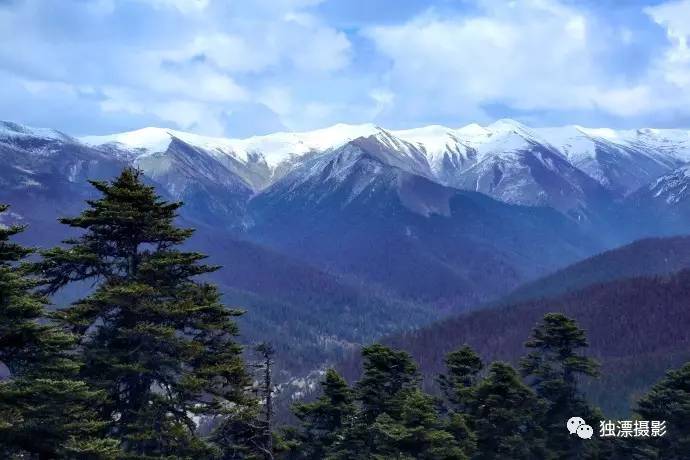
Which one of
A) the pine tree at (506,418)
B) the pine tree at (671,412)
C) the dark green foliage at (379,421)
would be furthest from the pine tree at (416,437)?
the pine tree at (671,412)

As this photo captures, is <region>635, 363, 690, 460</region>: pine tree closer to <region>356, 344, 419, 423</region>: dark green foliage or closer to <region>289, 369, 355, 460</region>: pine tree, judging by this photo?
<region>356, 344, 419, 423</region>: dark green foliage

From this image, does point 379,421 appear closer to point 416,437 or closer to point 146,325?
point 416,437

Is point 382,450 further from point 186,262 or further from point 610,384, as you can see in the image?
point 610,384

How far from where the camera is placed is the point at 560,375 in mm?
49250

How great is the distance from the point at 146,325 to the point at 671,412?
34469 mm

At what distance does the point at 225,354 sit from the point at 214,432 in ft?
13.0

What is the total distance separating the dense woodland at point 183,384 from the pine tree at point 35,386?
60 millimetres

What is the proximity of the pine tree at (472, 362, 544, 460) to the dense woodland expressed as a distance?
0.09 meters

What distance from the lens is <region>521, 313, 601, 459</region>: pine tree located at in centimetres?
4809

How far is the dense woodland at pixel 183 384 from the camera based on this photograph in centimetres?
2669

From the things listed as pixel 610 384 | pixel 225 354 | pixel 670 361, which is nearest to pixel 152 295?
pixel 225 354

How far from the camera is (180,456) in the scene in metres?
31.4

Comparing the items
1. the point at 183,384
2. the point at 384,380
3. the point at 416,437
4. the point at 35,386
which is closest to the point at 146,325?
the point at 183,384

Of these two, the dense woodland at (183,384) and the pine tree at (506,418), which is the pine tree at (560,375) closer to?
the dense woodland at (183,384)
